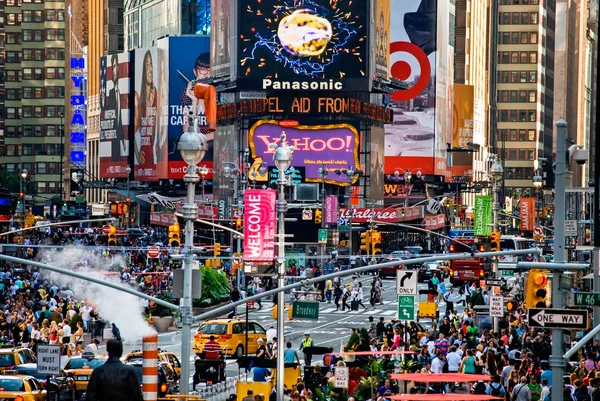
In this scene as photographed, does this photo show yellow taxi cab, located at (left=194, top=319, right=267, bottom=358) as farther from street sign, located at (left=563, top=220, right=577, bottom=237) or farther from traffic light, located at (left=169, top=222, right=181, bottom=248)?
traffic light, located at (left=169, top=222, right=181, bottom=248)

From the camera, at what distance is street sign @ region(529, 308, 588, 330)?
2573 centimetres

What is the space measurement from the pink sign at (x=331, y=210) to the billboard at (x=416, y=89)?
52684mm

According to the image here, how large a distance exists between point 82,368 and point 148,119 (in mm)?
122859

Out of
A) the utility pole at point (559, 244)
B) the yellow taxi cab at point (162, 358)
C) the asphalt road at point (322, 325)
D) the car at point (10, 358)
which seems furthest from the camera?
the asphalt road at point (322, 325)

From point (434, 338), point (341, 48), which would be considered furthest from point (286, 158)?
point (341, 48)

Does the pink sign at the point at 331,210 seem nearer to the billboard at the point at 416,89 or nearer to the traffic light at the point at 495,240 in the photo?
the traffic light at the point at 495,240

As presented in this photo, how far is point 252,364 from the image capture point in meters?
40.9

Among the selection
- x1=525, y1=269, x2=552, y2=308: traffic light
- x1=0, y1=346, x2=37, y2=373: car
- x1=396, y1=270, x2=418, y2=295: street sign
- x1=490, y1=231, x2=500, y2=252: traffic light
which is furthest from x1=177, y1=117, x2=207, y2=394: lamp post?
x1=490, y1=231, x2=500, y2=252: traffic light

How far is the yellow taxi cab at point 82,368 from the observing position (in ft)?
122

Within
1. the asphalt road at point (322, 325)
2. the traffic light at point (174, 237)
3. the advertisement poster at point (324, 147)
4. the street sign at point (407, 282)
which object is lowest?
the asphalt road at point (322, 325)

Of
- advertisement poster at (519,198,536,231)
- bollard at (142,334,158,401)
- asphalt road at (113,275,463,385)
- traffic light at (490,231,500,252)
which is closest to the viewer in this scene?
bollard at (142,334,158,401)

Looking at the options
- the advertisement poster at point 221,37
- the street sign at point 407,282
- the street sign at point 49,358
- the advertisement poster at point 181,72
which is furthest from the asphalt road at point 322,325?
the advertisement poster at point 181,72

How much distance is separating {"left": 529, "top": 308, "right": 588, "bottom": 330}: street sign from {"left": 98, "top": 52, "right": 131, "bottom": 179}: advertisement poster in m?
142

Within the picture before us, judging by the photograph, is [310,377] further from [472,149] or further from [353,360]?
[472,149]
